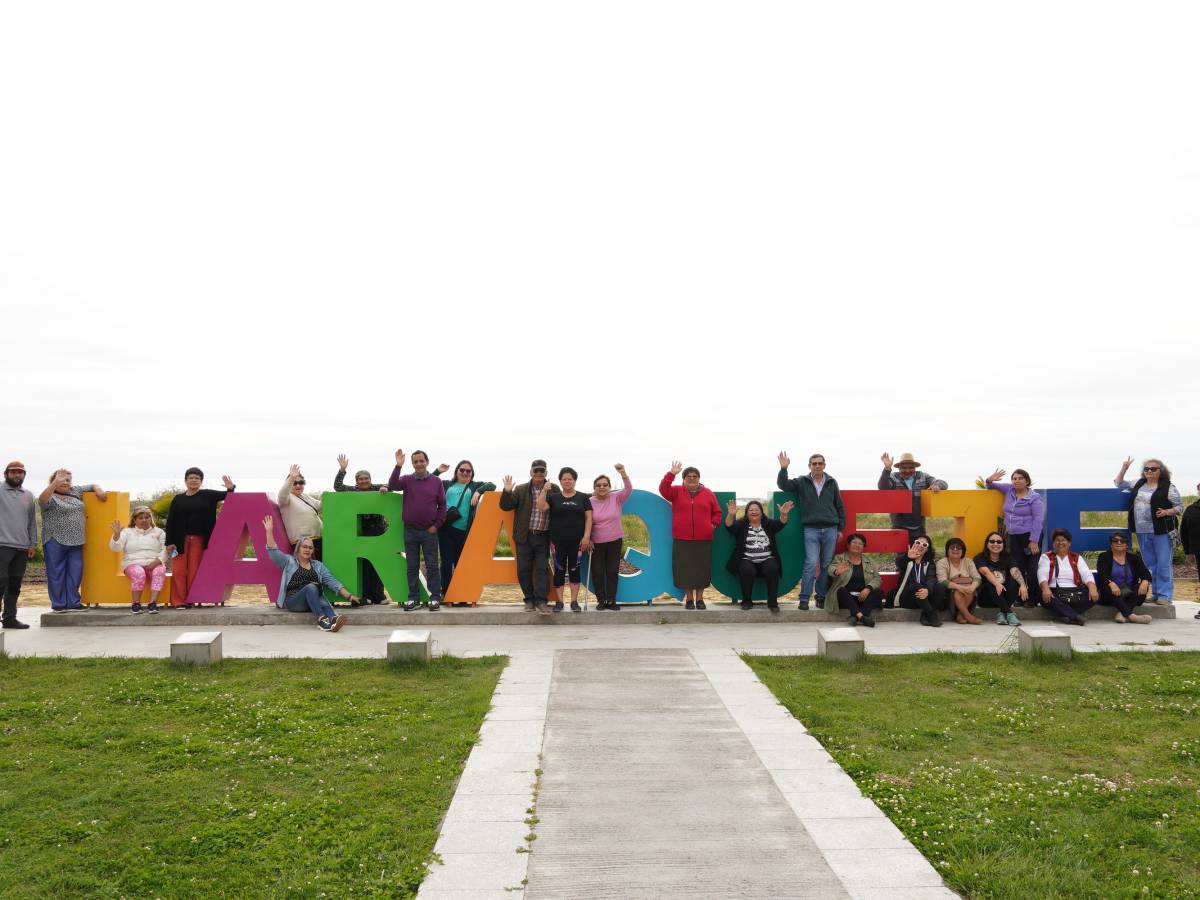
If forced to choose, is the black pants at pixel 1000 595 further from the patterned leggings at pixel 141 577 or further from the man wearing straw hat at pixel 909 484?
the patterned leggings at pixel 141 577

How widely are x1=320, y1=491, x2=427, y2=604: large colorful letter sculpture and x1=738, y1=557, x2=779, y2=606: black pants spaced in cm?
485

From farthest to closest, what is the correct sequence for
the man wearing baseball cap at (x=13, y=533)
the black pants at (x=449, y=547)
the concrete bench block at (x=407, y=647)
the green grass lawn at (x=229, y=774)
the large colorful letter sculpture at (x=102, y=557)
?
the black pants at (x=449, y=547) → the large colorful letter sculpture at (x=102, y=557) → the man wearing baseball cap at (x=13, y=533) → the concrete bench block at (x=407, y=647) → the green grass lawn at (x=229, y=774)

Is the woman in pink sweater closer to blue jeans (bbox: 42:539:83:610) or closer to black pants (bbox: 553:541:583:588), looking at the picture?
black pants (bbox: 553:541:583:588)

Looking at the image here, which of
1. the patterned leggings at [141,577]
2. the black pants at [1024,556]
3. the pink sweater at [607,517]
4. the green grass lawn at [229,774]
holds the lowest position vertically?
the green grass lawn at [229,774]

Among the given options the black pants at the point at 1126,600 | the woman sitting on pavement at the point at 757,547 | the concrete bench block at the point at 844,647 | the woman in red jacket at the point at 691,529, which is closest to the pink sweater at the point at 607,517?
the woman in red jacket at the point at 691,529

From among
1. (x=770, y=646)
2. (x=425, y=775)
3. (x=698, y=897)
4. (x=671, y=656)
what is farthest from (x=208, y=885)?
(x=770, y=646)

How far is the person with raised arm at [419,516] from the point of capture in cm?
1247

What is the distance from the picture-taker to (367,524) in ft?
43.7

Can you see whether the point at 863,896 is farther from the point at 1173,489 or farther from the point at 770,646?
the point at 1173,489

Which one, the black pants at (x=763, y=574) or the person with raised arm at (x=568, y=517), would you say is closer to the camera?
the person with raised arm at (x=568, y=517)

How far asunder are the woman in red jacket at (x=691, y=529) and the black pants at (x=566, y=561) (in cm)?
144

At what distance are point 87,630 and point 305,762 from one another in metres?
7.44

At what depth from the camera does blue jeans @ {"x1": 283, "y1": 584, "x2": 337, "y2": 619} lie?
1232 centimetres

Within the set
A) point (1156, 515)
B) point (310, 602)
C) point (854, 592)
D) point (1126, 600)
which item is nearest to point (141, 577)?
point (310, 602)
